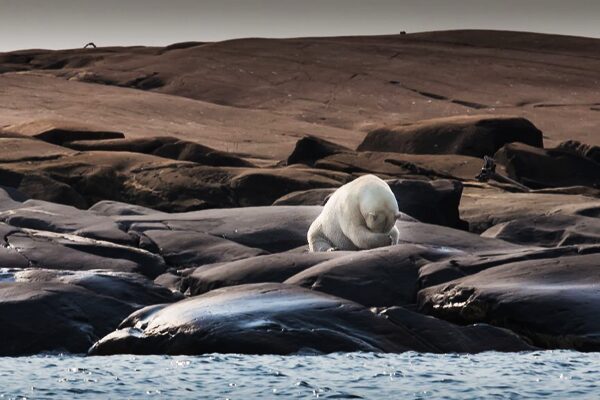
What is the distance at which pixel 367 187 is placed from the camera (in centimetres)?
1862

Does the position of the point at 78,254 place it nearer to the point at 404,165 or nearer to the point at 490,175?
the point at 404,165

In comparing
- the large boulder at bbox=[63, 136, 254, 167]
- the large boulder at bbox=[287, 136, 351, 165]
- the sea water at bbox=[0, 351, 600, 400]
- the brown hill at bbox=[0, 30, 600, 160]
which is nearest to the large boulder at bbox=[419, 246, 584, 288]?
the sea water at bbox=[0, 351, 600, 400]

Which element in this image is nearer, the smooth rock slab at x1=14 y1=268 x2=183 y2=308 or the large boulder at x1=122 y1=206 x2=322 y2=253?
the smooth rock slab at x1=14 y1=268 x2=183 y2=308

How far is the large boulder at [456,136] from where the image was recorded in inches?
1480

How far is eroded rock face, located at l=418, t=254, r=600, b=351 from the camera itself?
48.8ft

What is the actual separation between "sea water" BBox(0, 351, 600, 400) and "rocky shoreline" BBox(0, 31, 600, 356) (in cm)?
43

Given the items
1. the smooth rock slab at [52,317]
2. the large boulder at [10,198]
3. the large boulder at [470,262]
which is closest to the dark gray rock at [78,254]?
the smooth rock slab at [52,317]

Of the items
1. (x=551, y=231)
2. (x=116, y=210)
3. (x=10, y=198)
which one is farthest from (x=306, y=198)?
(x=10, y=198)

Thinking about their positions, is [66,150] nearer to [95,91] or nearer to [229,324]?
[229,324]

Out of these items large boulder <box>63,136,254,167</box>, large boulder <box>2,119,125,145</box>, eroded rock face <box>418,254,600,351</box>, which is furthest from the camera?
large boulder <box>2,119,125,145</box>

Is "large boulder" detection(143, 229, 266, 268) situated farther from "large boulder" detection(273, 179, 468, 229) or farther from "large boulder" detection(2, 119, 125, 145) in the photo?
"large boulder" detection(2, 119, 125, 145)

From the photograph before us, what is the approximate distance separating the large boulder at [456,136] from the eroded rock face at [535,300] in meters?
20.8

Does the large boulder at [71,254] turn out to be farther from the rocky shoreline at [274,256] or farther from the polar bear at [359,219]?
the polar bear at [359,219]

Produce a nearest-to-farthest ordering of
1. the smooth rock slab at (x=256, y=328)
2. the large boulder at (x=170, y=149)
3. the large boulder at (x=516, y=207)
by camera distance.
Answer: the smooth rock slab at (x=256, y=328) → the large boulder at (x=516, y=207) → the large boulder at (x=170, y=149)
